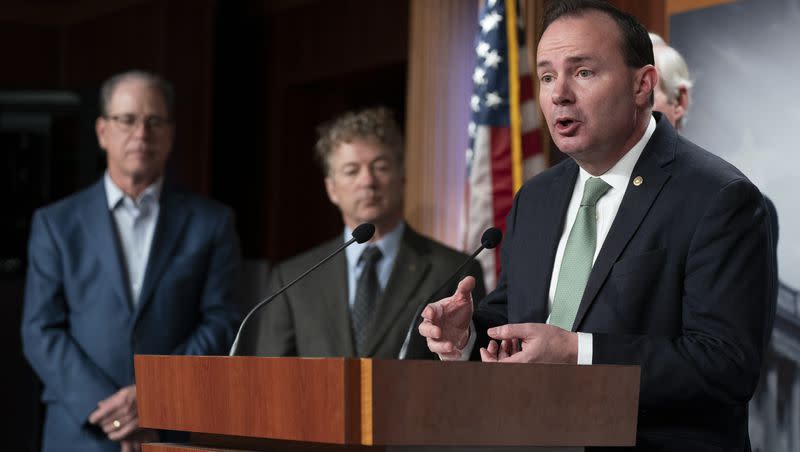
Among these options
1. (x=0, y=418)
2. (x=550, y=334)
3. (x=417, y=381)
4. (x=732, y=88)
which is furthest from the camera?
(x=0, y=418)

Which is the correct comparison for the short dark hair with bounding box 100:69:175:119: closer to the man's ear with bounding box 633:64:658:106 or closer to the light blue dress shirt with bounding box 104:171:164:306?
the light blue dress shirt with bounding box 104:171:164:306

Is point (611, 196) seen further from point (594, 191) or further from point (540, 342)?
point (540, 342)

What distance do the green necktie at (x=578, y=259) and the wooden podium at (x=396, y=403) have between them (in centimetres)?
43

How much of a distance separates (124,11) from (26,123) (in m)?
1.09

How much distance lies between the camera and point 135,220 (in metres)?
4.43

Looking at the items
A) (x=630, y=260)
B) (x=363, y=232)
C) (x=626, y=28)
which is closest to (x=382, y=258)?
(x=363, y=232)

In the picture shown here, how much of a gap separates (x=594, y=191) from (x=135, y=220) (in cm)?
234

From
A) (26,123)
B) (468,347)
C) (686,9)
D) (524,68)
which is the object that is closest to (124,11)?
(26,123)

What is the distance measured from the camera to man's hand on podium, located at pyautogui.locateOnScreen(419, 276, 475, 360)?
2.33 m

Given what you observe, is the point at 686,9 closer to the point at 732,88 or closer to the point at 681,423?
the point at 732,88

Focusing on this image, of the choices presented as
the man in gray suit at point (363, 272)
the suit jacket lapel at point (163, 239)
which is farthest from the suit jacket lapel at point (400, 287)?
the suit jacket lapel at point (163, 239)

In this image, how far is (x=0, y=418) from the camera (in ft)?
25.5

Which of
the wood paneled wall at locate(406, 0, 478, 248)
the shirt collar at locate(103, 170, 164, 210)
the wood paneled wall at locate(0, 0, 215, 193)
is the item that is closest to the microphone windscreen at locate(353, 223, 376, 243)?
the shirt collar at locate(103, 170, 164, 210)

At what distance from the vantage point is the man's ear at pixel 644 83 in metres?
2.59
